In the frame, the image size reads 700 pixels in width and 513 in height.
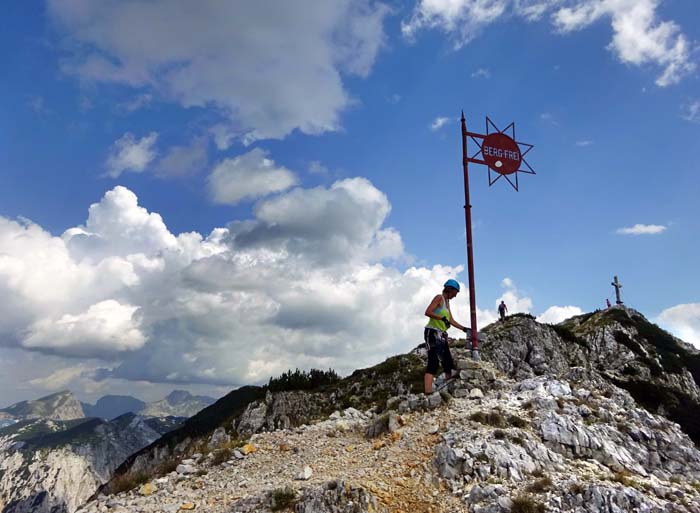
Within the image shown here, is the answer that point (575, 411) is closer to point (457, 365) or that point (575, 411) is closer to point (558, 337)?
point (457, 365)

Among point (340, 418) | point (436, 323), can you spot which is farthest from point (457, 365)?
point (340, 418)

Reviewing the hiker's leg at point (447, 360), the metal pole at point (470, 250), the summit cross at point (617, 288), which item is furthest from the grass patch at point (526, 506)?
the summit cross at point (617, 288)

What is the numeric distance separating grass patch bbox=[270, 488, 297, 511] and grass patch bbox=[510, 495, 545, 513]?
5.16 m

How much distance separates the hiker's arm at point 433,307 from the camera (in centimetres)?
1686

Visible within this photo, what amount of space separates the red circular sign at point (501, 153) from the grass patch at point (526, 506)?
17.9m

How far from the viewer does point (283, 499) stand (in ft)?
36.4

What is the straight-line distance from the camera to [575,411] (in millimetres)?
16609

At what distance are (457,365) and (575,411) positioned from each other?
4.93 metres

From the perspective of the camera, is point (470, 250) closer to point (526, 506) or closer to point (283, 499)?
point (526, 506)

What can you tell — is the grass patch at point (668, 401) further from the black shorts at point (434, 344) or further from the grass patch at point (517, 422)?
the black shorts at point (434, 344)

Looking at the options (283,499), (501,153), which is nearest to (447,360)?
(283,499)

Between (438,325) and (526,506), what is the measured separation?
7144 mm

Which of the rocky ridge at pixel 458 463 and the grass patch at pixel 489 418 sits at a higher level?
the grass patch at pixel 489 418

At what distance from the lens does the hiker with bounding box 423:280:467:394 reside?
1698 cm
